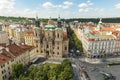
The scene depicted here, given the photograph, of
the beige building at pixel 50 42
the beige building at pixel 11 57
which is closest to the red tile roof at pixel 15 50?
the beige building at pixel 11 57

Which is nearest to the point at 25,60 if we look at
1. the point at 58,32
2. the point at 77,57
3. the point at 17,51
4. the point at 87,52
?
→ the point at 17,51

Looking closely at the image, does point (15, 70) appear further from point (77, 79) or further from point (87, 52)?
point (87, 52)

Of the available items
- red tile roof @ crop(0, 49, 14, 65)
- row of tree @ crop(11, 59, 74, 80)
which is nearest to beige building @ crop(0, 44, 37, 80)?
red tile roof @ crop(0, 49, 14, 65)

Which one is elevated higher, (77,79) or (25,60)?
(25,60)

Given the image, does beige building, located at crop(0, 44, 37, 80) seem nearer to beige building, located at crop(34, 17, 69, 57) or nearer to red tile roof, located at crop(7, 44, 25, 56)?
red tile roof, located at crop(7, 44, 25, 56)

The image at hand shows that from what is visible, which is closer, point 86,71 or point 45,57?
point 86,71

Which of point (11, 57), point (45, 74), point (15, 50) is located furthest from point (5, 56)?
point (45, 74)
